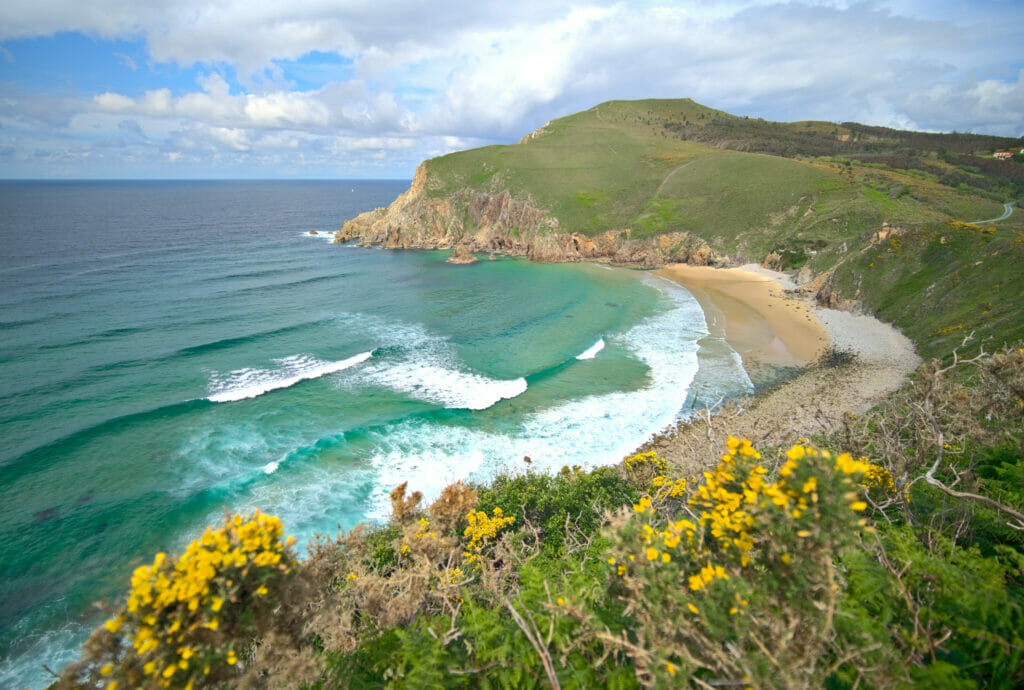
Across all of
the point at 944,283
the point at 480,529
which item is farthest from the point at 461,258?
the point at 480,529

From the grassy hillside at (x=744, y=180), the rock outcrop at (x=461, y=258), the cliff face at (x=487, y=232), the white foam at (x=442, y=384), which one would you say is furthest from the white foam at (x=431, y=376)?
the grassy hillside at (x=744, y=180)

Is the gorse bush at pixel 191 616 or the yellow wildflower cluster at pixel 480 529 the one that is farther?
the yellow wildflower cluster at pixel 480 529

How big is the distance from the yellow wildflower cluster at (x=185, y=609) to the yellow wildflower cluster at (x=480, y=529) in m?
6.43

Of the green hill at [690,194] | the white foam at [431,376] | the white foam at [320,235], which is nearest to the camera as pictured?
the white foam at [431,376]

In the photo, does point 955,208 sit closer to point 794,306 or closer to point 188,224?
point 794,306

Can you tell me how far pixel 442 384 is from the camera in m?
27.6

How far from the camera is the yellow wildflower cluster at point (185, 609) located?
382 cm

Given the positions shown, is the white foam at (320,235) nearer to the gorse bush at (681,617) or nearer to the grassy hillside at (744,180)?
the grassy hillside at (744,180)

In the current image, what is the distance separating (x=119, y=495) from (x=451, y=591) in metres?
18.4

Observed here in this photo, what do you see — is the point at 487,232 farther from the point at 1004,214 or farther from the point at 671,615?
the point at 671,615

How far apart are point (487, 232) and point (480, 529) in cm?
7015

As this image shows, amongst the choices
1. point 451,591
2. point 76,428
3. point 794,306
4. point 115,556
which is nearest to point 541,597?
point 451,591

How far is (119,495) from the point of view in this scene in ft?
58.2

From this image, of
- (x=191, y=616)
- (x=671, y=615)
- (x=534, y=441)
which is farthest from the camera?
(x=534, y=441)
